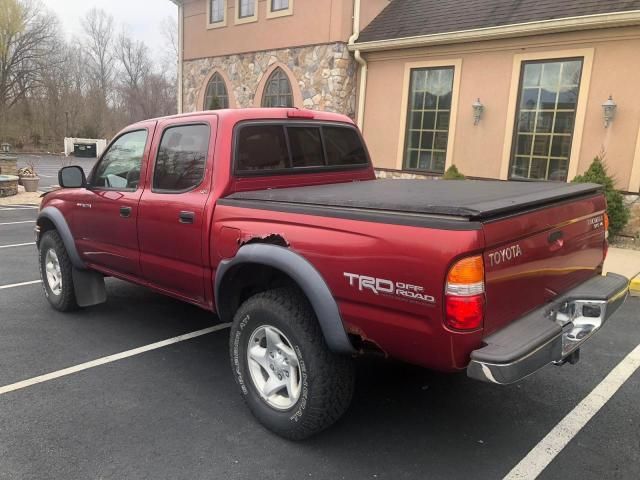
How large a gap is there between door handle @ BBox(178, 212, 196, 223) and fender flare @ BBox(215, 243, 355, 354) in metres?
0.79

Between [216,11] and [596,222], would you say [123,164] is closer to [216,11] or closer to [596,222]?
[596,222]

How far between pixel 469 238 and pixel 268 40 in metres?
13.5

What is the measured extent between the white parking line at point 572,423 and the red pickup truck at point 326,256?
1.61ft

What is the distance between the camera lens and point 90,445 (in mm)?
2914

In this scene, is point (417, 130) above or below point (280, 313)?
above

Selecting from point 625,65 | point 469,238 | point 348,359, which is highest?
point 625,65

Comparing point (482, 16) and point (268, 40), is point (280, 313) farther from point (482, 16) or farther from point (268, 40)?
point (268, 40)

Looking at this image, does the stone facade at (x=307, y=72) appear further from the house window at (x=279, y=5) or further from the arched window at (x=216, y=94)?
the house window at (x=279, y=5)

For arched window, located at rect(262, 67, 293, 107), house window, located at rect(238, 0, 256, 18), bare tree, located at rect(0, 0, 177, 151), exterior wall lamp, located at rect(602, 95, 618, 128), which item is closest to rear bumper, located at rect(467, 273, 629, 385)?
exterior wall lamp, located at rect(602, 95, 618, 128)

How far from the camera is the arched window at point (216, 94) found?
631 inches

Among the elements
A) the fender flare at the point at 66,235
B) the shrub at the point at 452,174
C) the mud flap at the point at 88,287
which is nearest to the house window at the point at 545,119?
the shrub at the point at 452,174

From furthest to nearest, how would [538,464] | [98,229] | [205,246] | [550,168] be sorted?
[550,168] → [98,229] → [205,246] → [538,464]

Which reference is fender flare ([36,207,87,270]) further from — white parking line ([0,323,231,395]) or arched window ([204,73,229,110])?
arched window ([204,73,229,110])

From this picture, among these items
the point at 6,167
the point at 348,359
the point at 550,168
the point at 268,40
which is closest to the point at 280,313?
the point at 348,359
